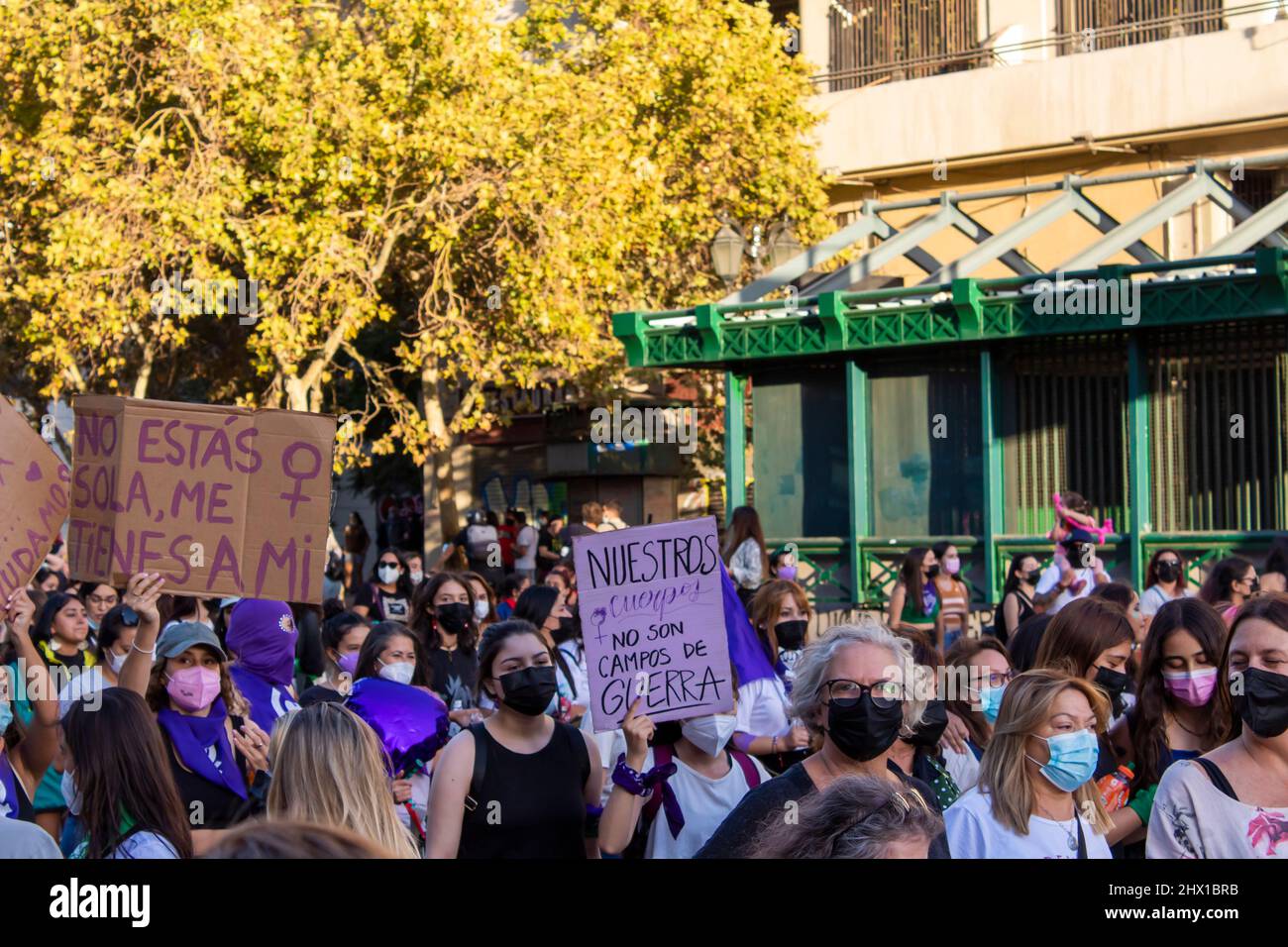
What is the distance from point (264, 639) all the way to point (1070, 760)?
3.75m

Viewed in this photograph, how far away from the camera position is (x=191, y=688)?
6285 mm

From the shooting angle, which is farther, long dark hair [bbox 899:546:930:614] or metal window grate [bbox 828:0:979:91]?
metal window grate [bbox 828:0:979:91]

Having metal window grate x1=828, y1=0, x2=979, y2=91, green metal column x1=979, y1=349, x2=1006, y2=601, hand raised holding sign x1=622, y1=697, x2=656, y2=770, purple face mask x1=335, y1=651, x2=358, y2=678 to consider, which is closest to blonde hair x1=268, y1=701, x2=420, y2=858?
hand raised holding sign x1=622, y1=697, x2=656, y2=770

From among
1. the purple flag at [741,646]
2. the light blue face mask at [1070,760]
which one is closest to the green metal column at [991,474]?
the purple flag at [741,646]

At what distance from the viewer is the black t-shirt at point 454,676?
8.31m

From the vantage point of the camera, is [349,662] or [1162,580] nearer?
[349,662]

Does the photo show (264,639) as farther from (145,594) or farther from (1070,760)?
(1070,760)

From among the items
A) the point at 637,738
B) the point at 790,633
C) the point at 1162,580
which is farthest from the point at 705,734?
the point at 1162,580

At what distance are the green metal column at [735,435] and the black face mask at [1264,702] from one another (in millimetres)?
15787

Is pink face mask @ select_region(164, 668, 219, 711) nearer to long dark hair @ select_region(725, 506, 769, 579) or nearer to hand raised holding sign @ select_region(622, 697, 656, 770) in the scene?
hand raised holding sign @ select_region(622, 697, 656, 770)

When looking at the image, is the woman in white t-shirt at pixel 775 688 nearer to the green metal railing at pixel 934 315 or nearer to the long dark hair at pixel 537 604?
the long dark hair at pixel 537 604

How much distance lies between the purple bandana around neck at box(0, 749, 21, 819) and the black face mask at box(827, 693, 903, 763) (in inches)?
108

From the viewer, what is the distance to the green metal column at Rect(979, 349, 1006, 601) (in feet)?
62.3
